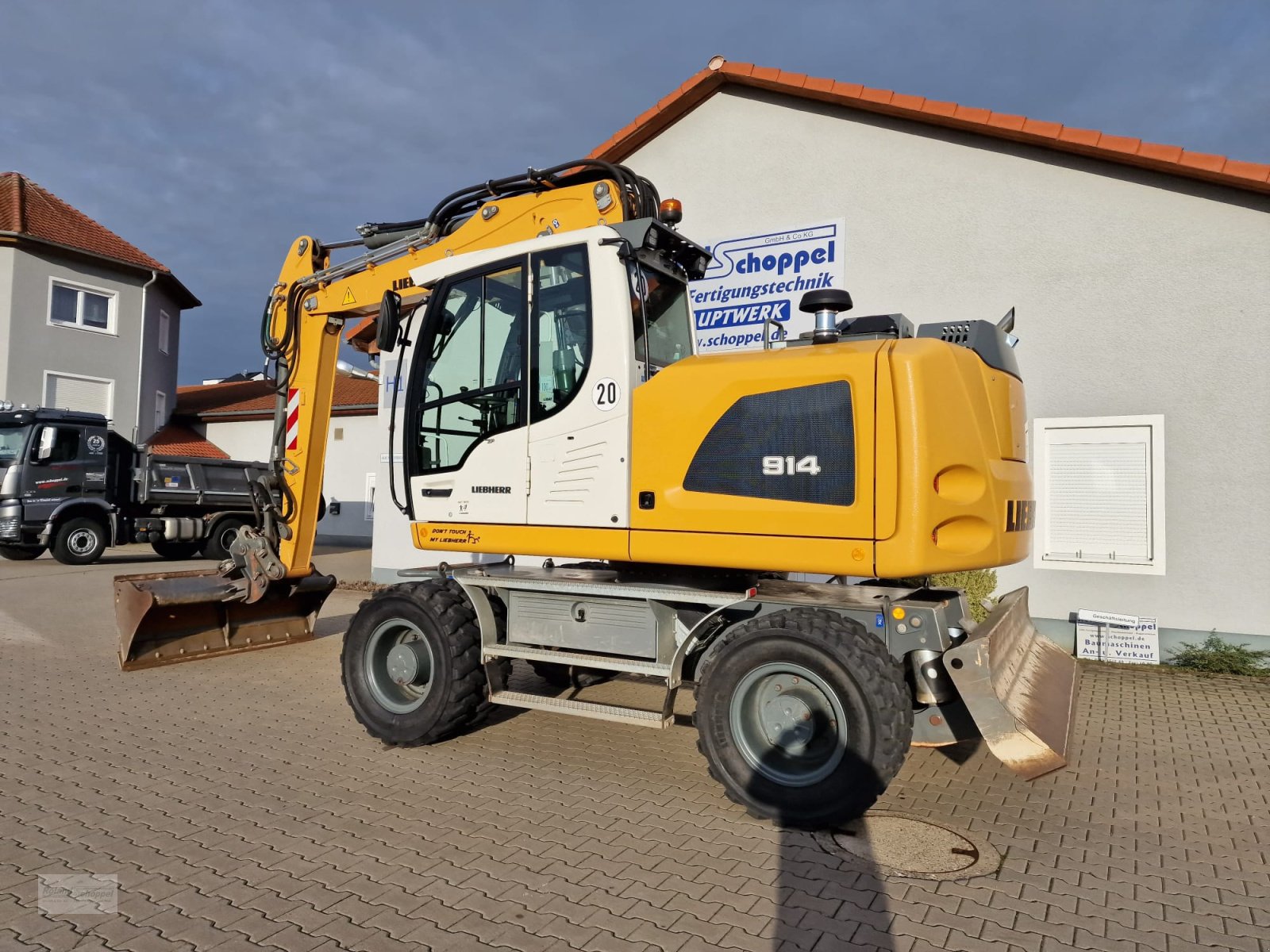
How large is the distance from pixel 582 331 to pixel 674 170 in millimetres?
7085

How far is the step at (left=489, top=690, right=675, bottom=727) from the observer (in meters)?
4.67

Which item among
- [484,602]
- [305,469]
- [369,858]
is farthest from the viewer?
[305,469]

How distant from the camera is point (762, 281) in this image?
10695 mm

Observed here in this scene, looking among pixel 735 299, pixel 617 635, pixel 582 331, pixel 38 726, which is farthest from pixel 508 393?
pixel 735 299

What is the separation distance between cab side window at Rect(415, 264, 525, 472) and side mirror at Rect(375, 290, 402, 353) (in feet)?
0.71

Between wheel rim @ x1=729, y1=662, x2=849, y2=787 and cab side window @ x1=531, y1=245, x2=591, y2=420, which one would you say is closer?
wheel rim @ x1=729, y1=662, x2=849, y2=787

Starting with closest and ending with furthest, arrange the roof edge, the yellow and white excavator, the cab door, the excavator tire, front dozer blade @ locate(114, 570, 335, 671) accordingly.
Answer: the yellow and white excavator
the cab door
the excavator tire
front dozer blade @ locate(114, 570, 335, 671)
the roof edge

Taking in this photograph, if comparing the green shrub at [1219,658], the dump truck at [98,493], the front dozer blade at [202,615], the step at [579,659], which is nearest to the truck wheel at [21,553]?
the dump truck at [98,493]

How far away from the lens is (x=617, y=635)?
4.98m

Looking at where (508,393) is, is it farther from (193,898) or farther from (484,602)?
(193,898)

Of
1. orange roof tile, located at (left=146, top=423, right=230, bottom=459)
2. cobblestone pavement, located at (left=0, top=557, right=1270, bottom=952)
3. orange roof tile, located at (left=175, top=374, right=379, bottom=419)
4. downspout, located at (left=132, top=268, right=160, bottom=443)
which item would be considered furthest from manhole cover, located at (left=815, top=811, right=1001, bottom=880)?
downspout, located at (left=132, top=268, right=160, bottom=443)

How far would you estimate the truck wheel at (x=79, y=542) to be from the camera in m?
16.0

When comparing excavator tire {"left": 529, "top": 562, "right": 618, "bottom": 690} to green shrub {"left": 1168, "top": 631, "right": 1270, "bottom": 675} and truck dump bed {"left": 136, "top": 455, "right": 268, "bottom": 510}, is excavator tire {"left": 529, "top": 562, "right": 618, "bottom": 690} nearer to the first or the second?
green shrub {"left": 1168, "top": 631, "right": 1270, "bottom": 675}

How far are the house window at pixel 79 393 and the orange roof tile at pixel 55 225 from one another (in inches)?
131
